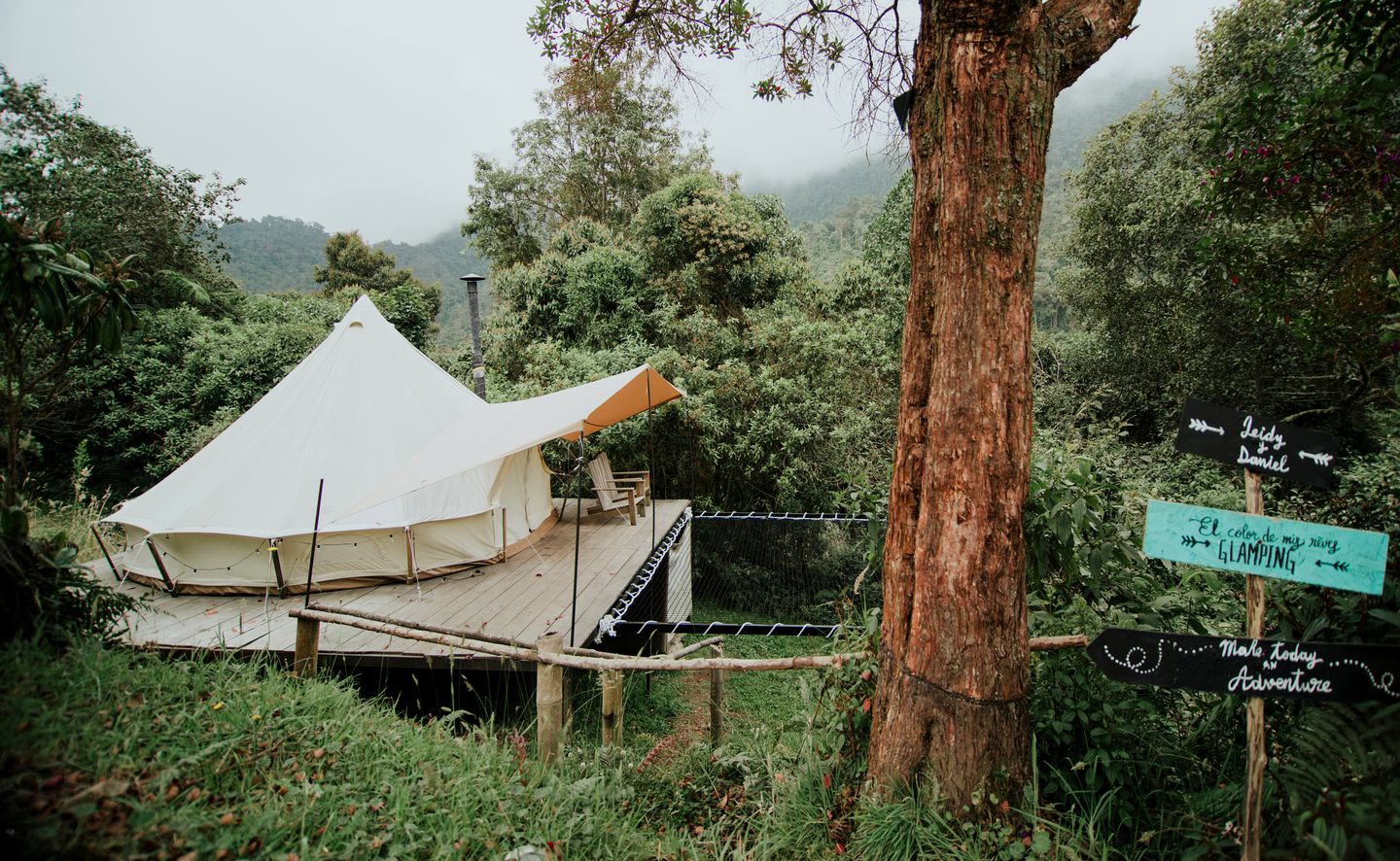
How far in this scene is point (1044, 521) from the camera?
229 cm

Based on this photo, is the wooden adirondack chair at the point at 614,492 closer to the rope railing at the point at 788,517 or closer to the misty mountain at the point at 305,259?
the rope railing at the point at 788,517

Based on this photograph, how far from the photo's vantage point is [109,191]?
10266 mm

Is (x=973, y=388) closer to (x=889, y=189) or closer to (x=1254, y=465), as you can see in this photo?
(x=1254, y=465)

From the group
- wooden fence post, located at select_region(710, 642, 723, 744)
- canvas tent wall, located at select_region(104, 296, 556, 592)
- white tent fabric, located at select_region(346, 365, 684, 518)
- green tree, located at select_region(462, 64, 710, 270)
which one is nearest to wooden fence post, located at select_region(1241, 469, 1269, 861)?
wooden fence post, located at select_region(710, 642, 723, 744)

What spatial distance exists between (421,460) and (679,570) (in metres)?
3.71

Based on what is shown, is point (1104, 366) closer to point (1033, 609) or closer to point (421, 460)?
point (1033, 609)

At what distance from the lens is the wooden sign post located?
5.15ft

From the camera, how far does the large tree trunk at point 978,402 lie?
1.84 meters

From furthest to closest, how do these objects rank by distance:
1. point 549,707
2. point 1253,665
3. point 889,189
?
point 889,189 → point 549,707 → point 1253,665

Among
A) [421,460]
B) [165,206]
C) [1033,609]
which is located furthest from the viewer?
[165,206]

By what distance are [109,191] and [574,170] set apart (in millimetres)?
8872

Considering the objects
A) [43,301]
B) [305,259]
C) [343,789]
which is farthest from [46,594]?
[305,259]

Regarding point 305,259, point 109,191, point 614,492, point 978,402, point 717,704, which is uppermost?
point 305,259

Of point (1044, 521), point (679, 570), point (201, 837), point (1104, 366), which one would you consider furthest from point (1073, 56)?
point (1104, 366)
